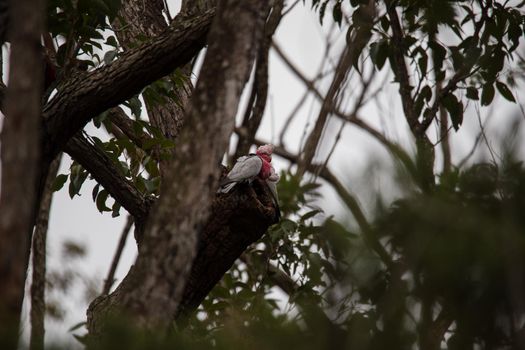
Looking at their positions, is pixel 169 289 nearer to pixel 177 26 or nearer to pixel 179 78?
pixel 177 26

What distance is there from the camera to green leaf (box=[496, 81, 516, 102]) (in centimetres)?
511

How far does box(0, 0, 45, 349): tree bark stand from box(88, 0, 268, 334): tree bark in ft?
1.16

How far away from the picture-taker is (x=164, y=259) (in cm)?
268

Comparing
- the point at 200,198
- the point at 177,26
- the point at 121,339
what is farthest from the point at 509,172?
the point at 177,26

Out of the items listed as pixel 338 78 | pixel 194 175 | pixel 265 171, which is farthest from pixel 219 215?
pixel 338 78

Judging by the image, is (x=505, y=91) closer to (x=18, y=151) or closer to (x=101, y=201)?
(x=101, y=201)

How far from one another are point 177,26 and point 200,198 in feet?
4.45

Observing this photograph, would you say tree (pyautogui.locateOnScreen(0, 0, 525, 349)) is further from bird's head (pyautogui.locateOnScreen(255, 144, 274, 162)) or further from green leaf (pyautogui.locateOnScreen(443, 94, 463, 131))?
green leaf (pyautogui.locateOnScreen(443, 94, 463, 131))

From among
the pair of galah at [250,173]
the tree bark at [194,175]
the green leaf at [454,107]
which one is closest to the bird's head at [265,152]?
the pair of galah at [250,173]

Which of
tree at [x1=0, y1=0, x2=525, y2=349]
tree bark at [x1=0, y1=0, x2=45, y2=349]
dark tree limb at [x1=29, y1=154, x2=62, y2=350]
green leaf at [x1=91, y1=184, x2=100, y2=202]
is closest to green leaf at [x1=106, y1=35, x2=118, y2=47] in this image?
tree at [x1=0, y1=0, x2=525, y2=349]

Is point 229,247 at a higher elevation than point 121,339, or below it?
higher

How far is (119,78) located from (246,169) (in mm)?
814

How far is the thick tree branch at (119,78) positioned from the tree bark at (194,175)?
0.87 m

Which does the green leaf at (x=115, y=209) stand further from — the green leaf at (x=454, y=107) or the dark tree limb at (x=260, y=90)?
the dark tree limb at (x=260, y=90)
